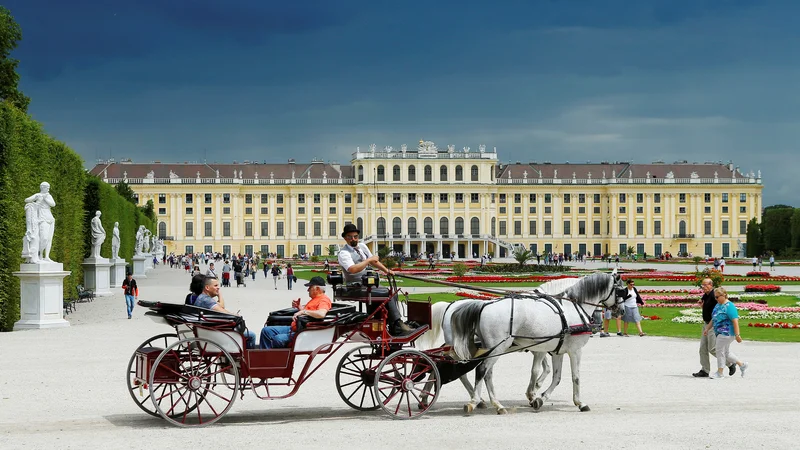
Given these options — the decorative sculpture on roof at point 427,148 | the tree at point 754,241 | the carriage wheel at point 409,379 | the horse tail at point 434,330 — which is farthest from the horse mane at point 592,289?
the decorative sculpture on roof at point 427,148

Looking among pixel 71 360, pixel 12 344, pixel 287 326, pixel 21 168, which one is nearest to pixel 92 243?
pixel 21 168

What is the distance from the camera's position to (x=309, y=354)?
7352 millimetres

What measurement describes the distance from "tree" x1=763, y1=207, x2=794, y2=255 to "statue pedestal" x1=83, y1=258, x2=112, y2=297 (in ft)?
174

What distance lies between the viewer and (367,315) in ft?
24.5

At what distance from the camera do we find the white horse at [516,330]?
7695mm

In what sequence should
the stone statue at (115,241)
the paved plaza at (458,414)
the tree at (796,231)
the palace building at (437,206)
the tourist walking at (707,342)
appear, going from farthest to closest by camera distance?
the palace building at (437,206), the tree at (796,231), the stone statue at (115,241), the tourist walking at (707,342), the paved plaza at (458,414)

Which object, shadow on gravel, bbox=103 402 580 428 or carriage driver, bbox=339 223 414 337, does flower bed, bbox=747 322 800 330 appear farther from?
carriage driver, bbox=339 223 414 337

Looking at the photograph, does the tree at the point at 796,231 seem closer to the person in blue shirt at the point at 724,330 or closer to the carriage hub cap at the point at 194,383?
the person in blue shirt at the point at 724,330

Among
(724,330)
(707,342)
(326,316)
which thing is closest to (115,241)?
(707,342)

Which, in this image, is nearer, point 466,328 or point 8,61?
point 466,328

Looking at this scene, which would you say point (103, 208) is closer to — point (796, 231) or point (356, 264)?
point (356, 264)

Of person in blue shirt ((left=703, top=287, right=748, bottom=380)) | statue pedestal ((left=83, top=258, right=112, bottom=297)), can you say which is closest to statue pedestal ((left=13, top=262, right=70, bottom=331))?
statue pedestal ((left=83, top=258, right=112, bottom=297))

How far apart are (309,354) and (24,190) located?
11.5 meters

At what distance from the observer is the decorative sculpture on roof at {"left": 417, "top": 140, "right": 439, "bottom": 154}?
3413 inches
